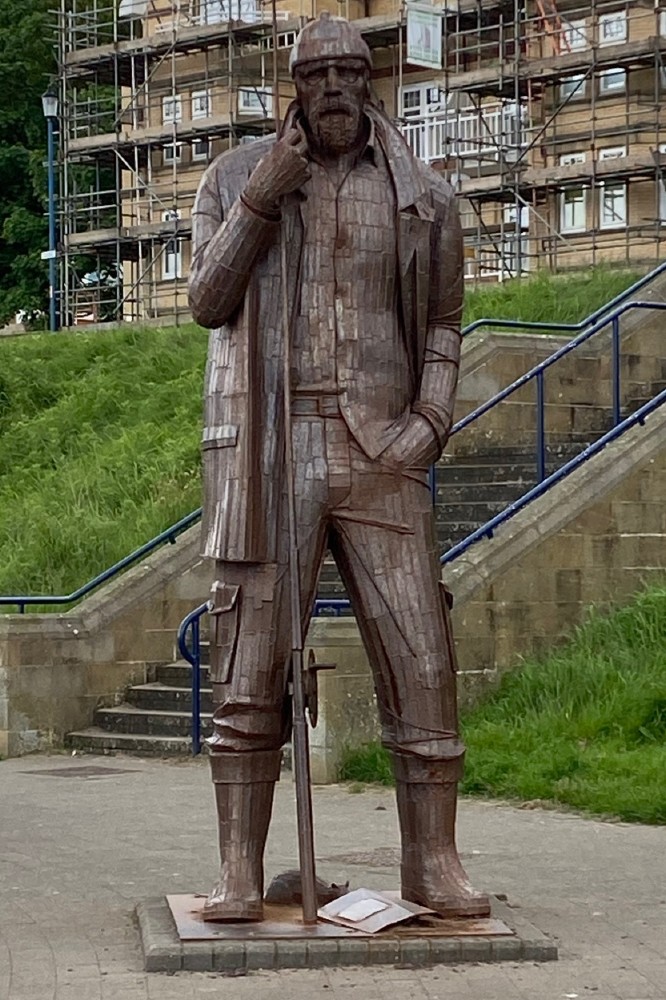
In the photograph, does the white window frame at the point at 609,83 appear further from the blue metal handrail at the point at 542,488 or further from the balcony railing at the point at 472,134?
the blue metal handrail at the point at 542,488

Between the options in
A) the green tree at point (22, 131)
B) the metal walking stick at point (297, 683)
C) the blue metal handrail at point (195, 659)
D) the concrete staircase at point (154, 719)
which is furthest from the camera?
the green tree at point (22, 131)

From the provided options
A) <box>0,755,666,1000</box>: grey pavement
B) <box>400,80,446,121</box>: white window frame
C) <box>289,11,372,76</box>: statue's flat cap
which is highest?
<box>400,80,446,121</box>: white window frame

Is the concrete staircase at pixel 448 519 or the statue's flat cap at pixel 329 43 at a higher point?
the statue's flat cap at pixel 329 43

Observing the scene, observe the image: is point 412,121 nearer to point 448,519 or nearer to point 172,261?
point 172,261

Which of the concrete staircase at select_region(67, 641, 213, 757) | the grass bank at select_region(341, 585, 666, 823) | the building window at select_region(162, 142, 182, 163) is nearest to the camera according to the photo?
the grass bank at select_region(341, 585, 666, 823)

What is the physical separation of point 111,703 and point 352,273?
9199mm

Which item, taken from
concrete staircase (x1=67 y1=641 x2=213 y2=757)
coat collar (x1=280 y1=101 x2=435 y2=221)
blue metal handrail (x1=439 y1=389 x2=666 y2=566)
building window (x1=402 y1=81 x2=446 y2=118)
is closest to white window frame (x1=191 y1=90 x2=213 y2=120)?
building window (x1=402 y1=81 x2=446 y2=118)

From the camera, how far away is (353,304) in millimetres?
7562

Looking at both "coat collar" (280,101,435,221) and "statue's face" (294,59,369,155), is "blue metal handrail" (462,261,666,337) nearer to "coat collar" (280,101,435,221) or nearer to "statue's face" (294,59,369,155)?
"coat collar" (280,101,435,221)

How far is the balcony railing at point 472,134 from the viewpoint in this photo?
1932 inches

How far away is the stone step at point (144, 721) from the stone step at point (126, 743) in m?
0.07

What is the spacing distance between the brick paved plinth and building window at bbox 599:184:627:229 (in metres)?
41.3

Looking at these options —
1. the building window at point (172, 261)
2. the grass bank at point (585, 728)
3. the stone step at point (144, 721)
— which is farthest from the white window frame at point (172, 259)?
the grass bank at point (585, 728)

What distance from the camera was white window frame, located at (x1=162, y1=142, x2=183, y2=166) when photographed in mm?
56406
